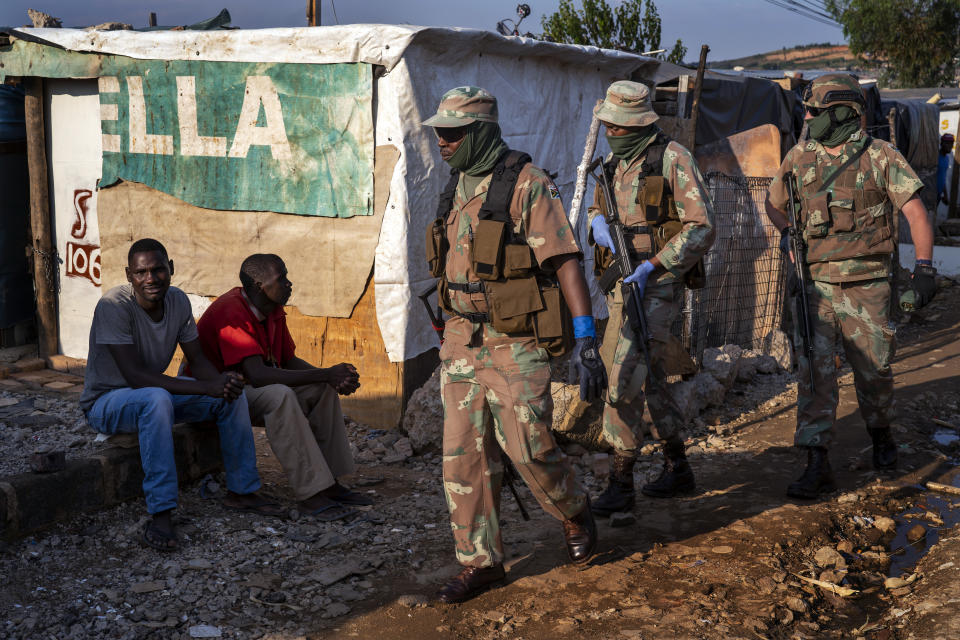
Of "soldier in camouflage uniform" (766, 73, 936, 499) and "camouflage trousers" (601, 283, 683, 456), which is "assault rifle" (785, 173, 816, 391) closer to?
"soldier in camouflage uniform" (766, 73, 936, 499)

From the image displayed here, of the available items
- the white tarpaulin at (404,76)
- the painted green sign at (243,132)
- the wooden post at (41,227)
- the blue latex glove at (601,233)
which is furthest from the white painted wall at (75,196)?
the blue latex glove at (601,233)

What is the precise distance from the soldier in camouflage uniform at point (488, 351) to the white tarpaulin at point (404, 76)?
239cm

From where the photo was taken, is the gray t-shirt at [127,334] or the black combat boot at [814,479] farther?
the black combat boot at [814,479]

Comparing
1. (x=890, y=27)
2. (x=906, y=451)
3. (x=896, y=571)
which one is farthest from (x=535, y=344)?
(x=890, y=27)

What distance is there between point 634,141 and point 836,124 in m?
1.16

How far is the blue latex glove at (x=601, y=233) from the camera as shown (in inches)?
171

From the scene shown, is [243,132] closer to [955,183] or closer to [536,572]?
[536,572]

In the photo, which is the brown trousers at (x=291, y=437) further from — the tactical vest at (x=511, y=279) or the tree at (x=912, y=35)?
the tree at (x=912, y=35)

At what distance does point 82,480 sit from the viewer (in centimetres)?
410

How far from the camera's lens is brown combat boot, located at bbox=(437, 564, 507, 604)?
11.3ft

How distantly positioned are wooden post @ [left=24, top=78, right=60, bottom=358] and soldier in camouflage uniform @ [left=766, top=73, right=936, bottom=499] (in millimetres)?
6119

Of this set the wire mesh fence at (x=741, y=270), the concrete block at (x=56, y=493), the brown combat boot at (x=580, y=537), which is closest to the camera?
the brown combat boot at (x=580, y=537)

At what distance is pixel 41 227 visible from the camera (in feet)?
24.6

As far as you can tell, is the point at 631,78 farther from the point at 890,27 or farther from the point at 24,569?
the point at 890,27
